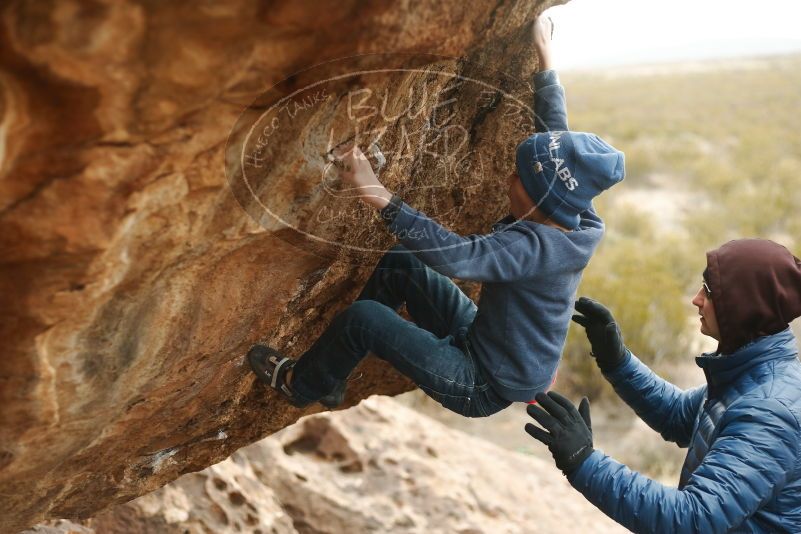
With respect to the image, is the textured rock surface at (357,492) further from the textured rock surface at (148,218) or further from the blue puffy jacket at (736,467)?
the blue puffy jacket at (736,467)

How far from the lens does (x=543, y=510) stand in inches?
186

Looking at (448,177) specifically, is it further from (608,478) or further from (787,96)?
(787,96)

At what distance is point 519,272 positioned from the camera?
8.05 ft

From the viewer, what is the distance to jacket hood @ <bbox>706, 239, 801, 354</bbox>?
237 cm

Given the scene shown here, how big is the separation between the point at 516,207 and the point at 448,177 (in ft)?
1.80

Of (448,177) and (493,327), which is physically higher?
(448,177)

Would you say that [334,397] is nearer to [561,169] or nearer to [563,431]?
[563,431]

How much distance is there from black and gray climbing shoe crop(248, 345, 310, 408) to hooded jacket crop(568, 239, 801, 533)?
1.09m

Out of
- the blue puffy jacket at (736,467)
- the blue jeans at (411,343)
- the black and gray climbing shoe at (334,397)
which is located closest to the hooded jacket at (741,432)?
the blue puffy jacket at (736,467)

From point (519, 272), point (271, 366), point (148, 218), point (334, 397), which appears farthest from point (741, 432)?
point (148, 218)

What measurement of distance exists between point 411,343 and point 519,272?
517mm

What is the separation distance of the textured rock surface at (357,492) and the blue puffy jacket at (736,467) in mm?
1834

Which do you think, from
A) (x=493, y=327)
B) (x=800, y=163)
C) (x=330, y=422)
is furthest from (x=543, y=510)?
(x=800, y=163)

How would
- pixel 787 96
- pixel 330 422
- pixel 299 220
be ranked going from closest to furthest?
pixel 299 220 < pixel 330 422 < pixel 787 96
